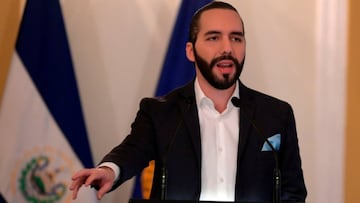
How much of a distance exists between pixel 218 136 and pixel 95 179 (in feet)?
1.90

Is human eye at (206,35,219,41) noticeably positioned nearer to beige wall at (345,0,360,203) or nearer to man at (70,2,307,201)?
man at (70,2,307,201)

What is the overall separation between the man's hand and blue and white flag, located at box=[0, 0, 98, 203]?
130 cm

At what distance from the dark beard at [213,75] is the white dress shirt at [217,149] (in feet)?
0.30

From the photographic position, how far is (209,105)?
1.79m

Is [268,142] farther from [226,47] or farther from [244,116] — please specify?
[226,47]

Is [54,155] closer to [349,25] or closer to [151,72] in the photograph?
[151,72]

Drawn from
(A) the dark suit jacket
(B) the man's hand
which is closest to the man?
(A) the dark suit jacket

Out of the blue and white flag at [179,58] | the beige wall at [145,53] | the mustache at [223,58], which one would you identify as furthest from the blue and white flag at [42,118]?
the mustache at [223,58]

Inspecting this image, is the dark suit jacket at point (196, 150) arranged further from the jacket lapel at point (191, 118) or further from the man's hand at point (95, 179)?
the man's hand at point (95, 179)

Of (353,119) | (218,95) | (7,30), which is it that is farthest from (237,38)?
(7,30)

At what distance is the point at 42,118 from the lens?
261 cm

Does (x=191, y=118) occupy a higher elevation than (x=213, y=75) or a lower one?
lower

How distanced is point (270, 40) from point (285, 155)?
4.30ft

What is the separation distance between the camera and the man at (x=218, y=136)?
1.67m
